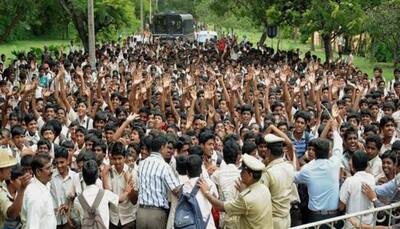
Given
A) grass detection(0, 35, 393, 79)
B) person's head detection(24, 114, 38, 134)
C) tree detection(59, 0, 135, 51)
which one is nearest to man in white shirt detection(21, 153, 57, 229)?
person's head detection(24, 114, 38, 134)

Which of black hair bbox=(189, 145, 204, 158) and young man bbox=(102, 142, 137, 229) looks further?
black hair bbox=(189, 145, 204, 158)

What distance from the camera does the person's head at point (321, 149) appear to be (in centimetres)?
591

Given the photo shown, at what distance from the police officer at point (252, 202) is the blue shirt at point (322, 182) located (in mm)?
1203

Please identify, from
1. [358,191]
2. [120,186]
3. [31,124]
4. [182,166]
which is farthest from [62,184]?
[358,191]

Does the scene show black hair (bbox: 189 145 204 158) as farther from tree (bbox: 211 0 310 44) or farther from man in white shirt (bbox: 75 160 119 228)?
tree (bbox: 211 0 310 44)

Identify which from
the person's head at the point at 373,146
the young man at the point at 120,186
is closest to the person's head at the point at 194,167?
the young man at the point at 120,186

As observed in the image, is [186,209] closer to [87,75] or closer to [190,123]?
[190,123]

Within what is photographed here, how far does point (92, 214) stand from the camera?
5.25 meters

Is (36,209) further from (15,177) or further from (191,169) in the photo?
(191,169)

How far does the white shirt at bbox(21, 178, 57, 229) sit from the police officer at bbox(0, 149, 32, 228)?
87 mm

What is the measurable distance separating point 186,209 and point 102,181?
43.6 inches

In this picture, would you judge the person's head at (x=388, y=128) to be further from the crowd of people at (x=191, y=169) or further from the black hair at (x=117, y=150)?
the black hair at (x=117, y=150)

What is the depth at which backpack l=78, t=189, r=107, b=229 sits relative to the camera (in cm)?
523

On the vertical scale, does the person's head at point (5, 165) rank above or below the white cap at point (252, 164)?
below
